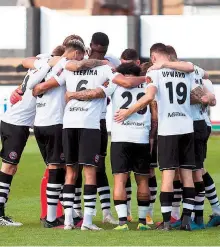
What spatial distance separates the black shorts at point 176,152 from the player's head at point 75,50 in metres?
1.39

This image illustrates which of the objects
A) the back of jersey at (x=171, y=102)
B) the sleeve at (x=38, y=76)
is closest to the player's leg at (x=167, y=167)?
the back of jersey at (x=171, y=102)

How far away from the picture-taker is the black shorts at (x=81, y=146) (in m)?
14.1

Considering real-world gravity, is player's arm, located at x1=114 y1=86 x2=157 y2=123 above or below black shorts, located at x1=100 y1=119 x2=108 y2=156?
above

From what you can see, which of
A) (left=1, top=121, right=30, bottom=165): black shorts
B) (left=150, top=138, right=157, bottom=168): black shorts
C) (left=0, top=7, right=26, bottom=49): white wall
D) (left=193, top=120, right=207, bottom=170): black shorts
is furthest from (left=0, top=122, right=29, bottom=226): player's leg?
(left=0, top=7, right=26, bottom=49): white wall

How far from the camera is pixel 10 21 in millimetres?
36188

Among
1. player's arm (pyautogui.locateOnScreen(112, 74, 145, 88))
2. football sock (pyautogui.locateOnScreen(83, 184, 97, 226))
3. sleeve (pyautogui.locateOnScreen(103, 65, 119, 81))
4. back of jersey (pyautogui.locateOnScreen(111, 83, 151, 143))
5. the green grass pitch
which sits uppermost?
sleeve (pyautogui.locateOnScreen(103, 65, 119, 81))

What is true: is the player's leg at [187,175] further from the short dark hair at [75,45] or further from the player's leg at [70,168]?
the short dark hair at [75,45]

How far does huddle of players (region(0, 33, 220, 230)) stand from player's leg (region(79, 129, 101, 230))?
1cm

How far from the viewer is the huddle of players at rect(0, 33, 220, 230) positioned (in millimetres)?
14023

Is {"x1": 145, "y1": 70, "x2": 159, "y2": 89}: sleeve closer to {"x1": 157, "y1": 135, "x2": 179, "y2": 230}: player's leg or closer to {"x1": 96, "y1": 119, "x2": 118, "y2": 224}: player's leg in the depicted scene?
{"x1": 157, "y1": 135, "x2": 179, "y2": 230}: player's leg

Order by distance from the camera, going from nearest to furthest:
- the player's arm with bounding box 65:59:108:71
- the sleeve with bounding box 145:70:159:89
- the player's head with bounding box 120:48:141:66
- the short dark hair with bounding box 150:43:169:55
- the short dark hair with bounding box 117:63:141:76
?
1. the sleeve with bounding box 145:70:159:89
2. the short dark hair with bounding box 150:43:169:55
3. the player's arm with bounding box 65:59:108:71
4. the short dark hair with bounding box 117:63:141:76
5. the player's head with bounding box 120:48:141:66

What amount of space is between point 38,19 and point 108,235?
75.9 ft

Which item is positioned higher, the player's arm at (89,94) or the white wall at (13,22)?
the player's arm at (89,94)

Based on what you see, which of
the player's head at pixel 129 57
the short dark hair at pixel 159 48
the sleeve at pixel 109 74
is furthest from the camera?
the player's head at pixel 129 57
